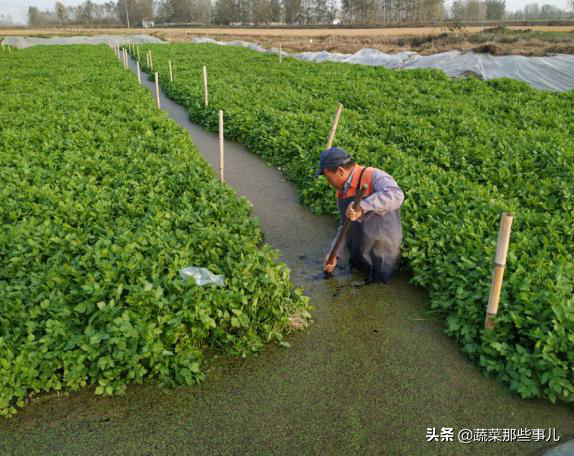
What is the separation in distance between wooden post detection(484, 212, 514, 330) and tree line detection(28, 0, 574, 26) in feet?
273

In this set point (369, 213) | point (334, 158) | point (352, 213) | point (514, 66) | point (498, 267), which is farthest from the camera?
point (514, 66)

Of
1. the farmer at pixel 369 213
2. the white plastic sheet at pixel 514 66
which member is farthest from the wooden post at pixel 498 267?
the white plastic sheet at pixel 514 66

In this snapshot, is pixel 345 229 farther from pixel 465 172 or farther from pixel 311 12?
pixel 311 12

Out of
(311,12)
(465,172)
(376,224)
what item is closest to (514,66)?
(465,172)

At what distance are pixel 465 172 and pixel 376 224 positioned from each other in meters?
3.55

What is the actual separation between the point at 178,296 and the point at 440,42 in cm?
3361

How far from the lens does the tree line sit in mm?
93062

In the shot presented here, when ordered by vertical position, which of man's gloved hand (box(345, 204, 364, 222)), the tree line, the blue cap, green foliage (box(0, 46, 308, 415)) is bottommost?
green foliage (box(0, 46, 308, 415))

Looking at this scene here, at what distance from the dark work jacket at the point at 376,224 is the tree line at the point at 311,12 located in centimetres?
8198

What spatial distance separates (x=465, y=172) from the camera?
8172 millimetres

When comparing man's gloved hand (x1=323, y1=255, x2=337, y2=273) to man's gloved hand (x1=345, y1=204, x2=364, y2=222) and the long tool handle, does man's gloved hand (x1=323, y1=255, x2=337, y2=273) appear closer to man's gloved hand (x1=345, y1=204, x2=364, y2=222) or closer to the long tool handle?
the long tool handle

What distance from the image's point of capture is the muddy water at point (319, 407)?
354cm

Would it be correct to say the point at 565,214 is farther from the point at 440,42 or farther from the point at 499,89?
the point at 440,42

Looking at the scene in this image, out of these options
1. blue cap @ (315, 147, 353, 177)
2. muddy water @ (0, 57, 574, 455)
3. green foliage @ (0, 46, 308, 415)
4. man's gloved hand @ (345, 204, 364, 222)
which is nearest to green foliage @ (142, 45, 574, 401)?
muddy water @ (0, 57, 574, 455)
